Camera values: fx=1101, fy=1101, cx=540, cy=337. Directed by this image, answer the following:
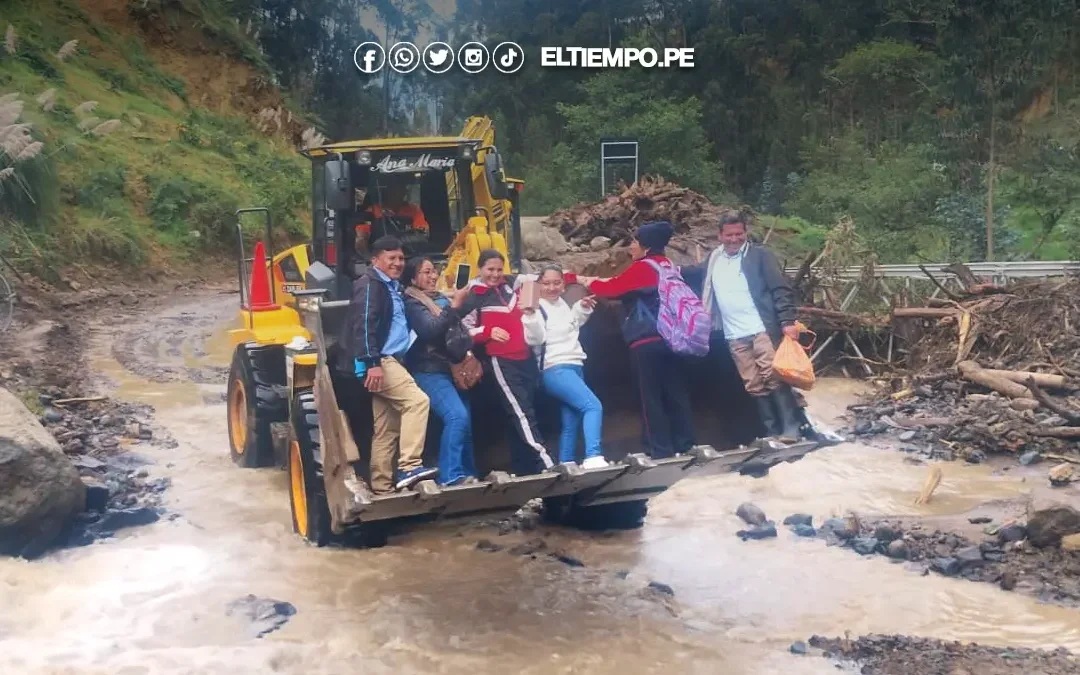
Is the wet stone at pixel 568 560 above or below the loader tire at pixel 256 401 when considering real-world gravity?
below

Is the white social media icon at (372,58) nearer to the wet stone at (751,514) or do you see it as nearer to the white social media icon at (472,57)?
the white social media icon at (472,57)

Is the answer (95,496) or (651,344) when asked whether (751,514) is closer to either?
(651,344)

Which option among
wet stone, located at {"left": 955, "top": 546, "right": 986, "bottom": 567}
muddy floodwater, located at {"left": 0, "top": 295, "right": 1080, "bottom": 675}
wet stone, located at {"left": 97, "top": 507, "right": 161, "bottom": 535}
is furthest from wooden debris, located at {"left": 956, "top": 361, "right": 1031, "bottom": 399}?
wet stone, located at {"left": 97, "top": 507, "right": 161, "bottom": 535}

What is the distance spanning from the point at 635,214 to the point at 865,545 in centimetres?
1373

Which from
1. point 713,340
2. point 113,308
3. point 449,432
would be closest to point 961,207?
point 113,308

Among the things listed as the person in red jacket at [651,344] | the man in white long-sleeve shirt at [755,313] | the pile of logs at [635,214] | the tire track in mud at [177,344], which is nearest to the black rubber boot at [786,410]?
the man in white long-sleeve shirt at [755,313]

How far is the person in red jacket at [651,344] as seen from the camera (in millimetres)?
6336

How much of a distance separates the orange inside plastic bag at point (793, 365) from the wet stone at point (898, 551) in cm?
173

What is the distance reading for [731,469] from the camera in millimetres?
6188

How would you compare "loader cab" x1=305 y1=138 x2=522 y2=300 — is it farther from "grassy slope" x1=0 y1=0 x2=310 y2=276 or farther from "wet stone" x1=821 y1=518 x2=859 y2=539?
"grassy slope" x1=0 y1=0 x2=310 y2=276

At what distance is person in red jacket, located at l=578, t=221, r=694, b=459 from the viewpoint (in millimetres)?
6336

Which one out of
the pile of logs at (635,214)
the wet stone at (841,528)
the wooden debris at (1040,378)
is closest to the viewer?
the wet stone at (841,528)

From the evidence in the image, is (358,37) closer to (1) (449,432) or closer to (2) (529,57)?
(2) (529,57)

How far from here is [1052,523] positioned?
278 inches
